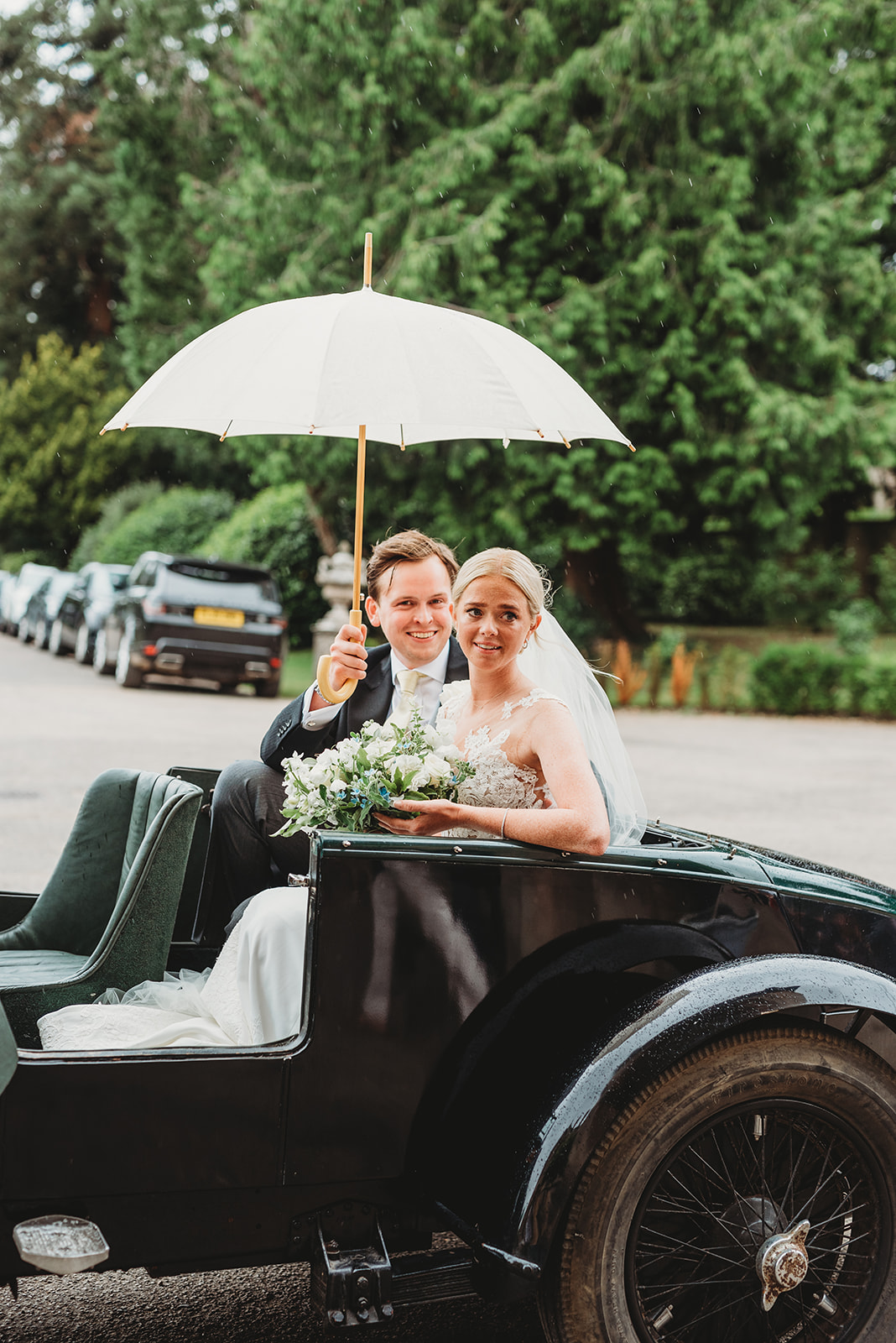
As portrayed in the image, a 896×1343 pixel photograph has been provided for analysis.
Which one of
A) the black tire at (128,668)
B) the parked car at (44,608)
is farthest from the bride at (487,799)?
→ the parked car at (44,608)

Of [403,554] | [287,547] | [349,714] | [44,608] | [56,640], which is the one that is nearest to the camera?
[403,554]

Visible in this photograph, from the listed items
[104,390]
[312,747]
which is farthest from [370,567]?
[104,390]

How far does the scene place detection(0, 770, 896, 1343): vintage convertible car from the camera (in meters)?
2.04

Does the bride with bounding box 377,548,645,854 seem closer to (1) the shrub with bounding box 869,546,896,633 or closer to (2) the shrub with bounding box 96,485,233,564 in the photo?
(1) the shrub with bounding box 869,546,896,633

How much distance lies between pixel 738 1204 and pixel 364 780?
1.06 m

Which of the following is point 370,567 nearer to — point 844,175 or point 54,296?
point 844,175

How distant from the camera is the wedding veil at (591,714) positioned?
2807 mm

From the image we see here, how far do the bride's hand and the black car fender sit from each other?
1.55ft

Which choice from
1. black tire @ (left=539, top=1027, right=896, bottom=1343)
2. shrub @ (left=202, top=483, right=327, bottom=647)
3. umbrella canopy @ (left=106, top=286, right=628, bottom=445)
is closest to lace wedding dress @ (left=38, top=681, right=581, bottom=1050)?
black tire @ (left=539, top=1027, right=896, bottom=1343)

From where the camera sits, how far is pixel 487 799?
2.65 metres

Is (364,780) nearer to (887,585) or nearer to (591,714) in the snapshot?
(591,714)

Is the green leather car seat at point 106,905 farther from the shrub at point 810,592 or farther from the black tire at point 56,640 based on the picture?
the shrub at point 810,592

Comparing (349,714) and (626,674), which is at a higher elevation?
(626,674)

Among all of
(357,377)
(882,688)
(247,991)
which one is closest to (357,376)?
(357,377)
